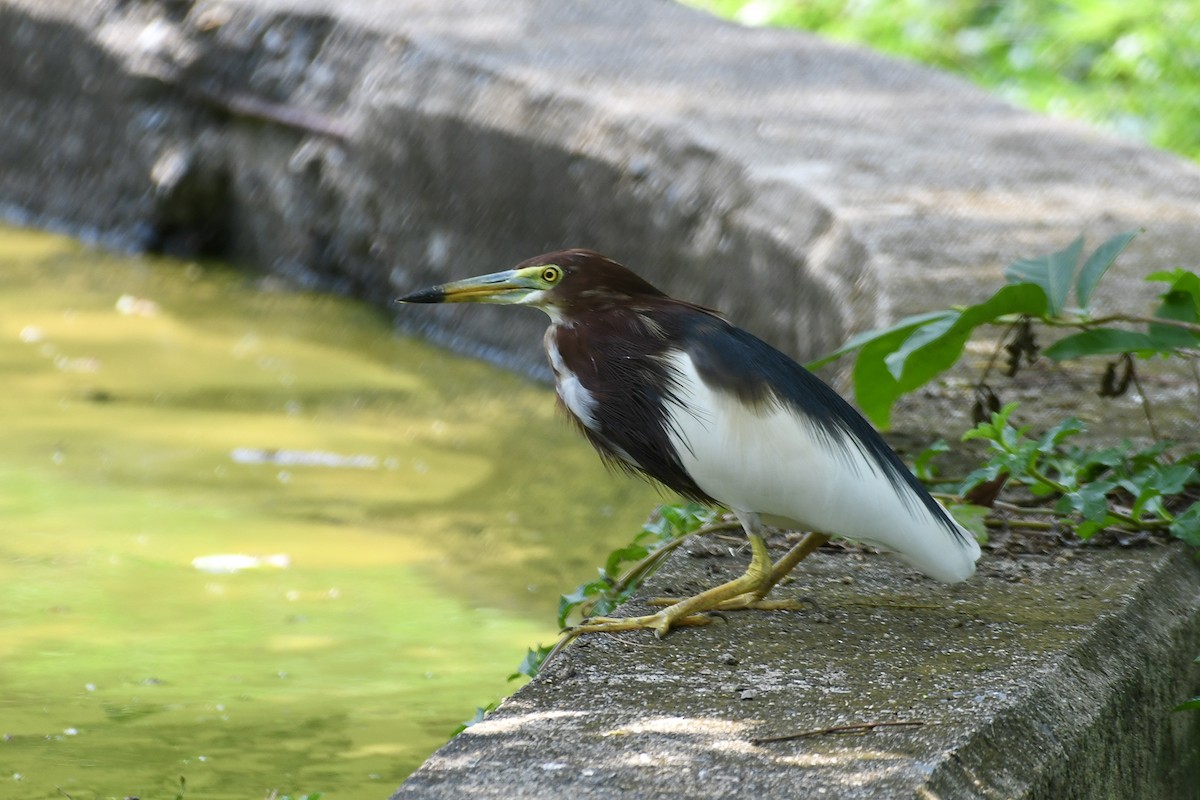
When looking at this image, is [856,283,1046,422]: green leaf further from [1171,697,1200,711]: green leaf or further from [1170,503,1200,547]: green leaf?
[1171,697,1200,711]: green leaf

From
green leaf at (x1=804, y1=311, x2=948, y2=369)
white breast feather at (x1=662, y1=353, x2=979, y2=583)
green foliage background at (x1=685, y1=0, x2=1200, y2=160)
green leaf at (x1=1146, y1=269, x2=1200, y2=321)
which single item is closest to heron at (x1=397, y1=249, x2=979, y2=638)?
white breast feather at (x1=662, y1=353, x2=979, y2=583)

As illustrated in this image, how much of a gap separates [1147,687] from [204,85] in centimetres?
461

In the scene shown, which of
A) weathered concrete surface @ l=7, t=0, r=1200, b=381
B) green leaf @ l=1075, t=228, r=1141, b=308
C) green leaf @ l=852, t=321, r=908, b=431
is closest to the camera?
green leaf @ l=1075, t=228, r=1141, b=308

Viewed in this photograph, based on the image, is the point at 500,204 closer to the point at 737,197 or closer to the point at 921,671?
the point at 737,197

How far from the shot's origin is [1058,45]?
7.98m

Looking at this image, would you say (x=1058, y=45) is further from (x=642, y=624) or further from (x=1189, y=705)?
(x=642, y=624)

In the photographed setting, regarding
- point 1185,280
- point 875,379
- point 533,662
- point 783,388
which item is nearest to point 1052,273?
point 1185,280

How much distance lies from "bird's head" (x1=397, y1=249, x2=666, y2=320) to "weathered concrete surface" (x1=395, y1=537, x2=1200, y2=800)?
450 millimetres

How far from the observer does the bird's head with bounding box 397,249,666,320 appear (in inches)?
94.5

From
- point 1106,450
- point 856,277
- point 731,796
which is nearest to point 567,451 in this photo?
point 856,277

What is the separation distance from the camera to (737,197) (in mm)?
4668

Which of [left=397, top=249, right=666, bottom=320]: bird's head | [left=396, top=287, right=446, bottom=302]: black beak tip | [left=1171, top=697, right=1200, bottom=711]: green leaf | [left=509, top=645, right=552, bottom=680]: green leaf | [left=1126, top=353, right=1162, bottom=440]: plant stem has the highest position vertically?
[left=397, top=249, right=666, bottom=320]: bird's head

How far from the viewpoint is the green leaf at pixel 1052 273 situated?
2721mm

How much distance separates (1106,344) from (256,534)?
6.62 feet
